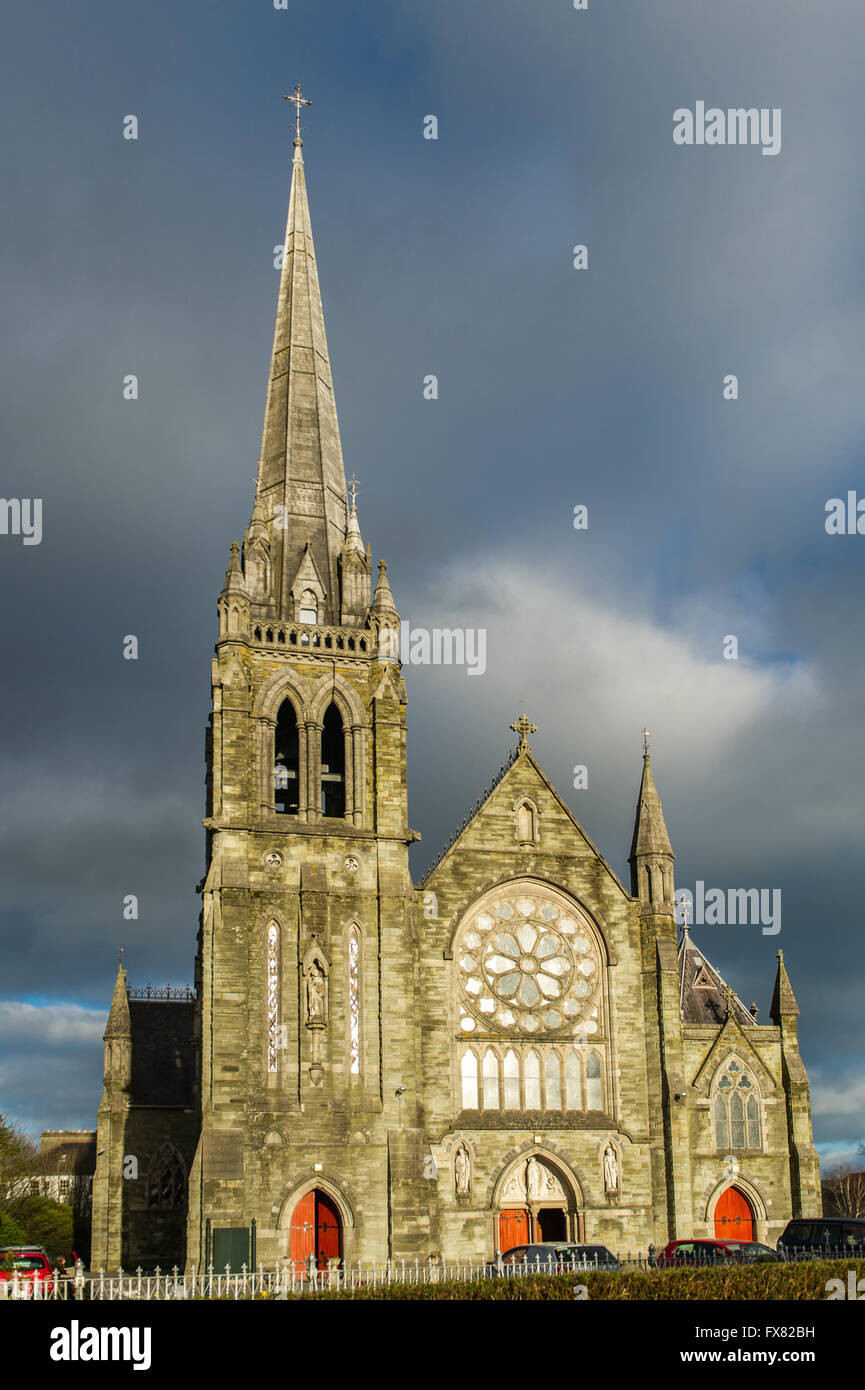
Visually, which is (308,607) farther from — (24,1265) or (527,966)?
(24,1265)

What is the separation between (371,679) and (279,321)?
54.2ft

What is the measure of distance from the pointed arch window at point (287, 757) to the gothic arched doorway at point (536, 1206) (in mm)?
13147

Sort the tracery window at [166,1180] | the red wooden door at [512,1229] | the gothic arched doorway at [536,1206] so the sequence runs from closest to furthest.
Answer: the red wooden door at [512,1229]
the gothic arched doorway at [536,1206]
the tracery window at [166,1180]

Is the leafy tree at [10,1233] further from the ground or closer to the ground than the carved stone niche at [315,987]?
closer to the ground

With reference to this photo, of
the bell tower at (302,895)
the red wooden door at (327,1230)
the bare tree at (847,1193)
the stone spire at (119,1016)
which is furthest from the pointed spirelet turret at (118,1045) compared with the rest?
the bare tree at (847,1193)

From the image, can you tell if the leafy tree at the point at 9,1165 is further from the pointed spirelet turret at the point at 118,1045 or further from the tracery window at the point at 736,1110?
the tracery window at the point at 736,1110

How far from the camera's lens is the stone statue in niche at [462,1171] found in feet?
132

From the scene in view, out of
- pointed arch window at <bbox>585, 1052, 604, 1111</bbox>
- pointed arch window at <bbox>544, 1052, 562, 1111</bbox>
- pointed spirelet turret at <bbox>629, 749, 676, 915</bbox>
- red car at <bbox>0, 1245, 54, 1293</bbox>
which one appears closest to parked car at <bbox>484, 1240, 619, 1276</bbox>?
pointed arch window at <bbox>544, 1052, 562, 1111</bbox>

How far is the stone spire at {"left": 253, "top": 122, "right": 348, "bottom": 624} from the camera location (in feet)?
153

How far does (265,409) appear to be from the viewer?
168 ft

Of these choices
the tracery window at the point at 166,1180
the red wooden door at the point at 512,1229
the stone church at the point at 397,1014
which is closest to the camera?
the stone church at the point at 397,1014
